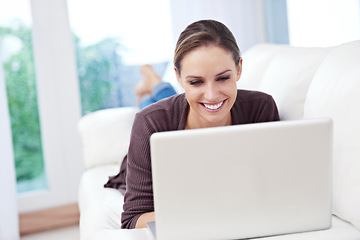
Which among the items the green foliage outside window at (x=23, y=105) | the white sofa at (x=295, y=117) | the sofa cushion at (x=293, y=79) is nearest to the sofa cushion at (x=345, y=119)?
the white sofa at (x=295, y=117)

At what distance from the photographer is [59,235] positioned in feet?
9.16

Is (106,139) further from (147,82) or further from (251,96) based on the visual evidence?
(251,96)

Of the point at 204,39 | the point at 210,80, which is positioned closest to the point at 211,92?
the point at 210,80

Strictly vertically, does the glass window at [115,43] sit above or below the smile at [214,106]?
above

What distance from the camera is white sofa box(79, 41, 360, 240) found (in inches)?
43.1

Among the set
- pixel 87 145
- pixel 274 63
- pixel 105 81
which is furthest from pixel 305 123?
pixel 105 81

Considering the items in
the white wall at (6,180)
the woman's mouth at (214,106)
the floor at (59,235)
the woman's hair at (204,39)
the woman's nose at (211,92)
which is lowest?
the floor at (59,235)

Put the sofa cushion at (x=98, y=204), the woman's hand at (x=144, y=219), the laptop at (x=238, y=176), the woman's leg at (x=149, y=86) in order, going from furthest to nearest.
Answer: the woman's leg at (x=149, y=86) < the sofa cushion at (x=98, y=204) < the woman's hand at (x=144, y=219) < the laptop at (x=238, y=176)

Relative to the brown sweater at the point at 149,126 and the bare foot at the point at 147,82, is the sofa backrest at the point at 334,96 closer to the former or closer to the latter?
the brown sweater at the point at 149,126

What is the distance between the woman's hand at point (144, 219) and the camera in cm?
126

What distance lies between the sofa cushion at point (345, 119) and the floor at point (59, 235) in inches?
74.0

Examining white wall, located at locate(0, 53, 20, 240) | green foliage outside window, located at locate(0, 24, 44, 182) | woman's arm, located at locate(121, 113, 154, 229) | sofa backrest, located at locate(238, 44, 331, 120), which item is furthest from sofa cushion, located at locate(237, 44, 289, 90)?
green foliage outside window, located at locate(0, 24, 44, 182)

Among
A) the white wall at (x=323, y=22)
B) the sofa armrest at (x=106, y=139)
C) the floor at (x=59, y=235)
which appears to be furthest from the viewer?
the floor at (x=59, y=235)

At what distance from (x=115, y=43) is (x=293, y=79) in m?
1.84
